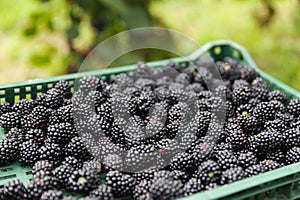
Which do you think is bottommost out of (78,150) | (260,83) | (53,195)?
(53,195)

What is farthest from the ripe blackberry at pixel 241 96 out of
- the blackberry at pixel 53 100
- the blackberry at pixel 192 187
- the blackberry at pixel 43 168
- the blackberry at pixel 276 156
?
the blackberry at pixel 43 168

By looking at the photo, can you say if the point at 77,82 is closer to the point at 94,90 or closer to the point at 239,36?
the point at 94,90

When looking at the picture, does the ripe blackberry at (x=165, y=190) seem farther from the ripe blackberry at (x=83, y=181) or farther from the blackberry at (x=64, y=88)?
the blackberry at (x=64, y=88)

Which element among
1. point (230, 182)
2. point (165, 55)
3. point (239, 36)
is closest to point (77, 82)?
point (230, 182)

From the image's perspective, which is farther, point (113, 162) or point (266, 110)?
point (266, 110)

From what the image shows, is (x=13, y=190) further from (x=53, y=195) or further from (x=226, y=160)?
Result: (x=226, y=160)

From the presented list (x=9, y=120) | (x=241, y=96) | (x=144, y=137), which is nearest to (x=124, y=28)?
(x=241, y=96)

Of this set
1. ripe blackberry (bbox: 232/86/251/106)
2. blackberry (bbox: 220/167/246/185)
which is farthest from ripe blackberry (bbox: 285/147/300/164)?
ripe blackberry (bbox: 232/86/251/106)
